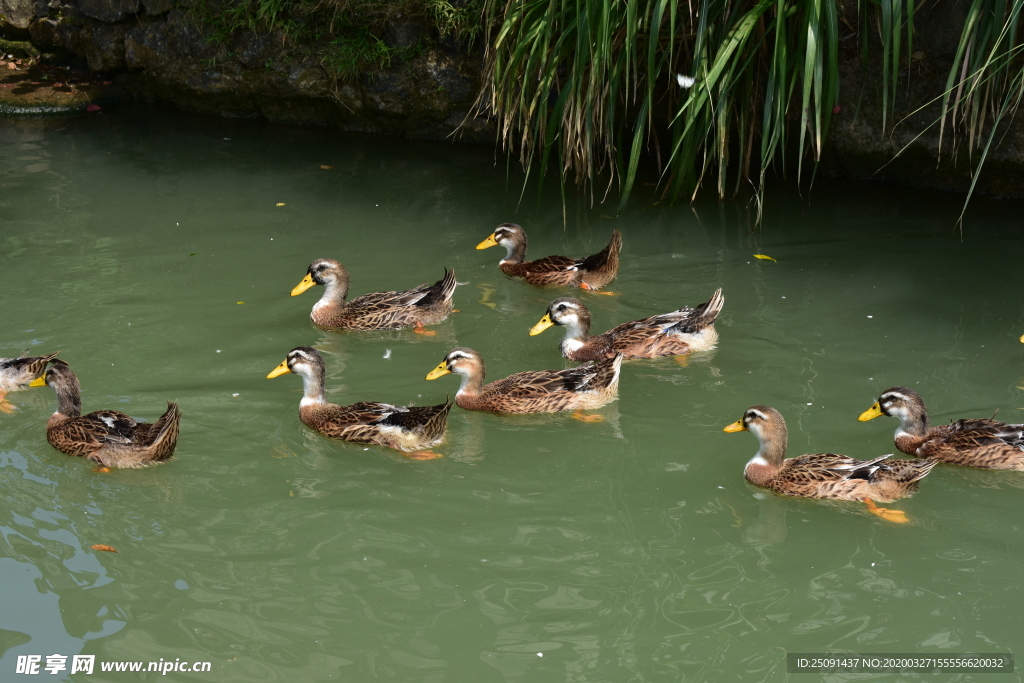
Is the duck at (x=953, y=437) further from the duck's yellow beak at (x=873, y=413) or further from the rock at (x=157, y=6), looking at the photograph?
the rock at (x=157, y=6)

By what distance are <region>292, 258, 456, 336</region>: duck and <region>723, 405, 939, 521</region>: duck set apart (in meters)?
2.95

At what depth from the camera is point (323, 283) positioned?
8.17 meters

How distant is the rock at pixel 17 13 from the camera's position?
1475 centimetres

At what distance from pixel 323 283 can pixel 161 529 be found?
3253 mm

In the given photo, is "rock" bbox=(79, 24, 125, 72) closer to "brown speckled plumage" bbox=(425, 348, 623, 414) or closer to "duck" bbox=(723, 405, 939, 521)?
"brown speckled plumage" bbox=(425, 348, 623, 414)

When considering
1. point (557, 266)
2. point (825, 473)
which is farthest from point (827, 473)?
point (557, 266)

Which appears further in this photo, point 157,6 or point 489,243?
point 157,6

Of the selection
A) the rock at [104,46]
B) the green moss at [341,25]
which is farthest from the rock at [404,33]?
the rock at [104,46]

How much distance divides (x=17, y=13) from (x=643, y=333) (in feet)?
39.0

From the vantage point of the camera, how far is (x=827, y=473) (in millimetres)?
5559

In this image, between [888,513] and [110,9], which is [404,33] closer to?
[110,9]

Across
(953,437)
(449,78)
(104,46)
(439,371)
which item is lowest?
(439,371)

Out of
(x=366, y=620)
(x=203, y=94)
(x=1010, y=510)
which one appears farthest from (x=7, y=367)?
(x=203, y=94)

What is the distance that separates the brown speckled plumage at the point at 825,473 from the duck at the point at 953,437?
0.20 meters
